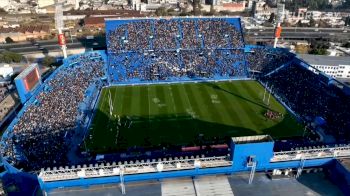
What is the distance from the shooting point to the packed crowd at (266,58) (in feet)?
206

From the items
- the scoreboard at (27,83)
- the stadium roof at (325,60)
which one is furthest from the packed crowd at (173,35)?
the scoreboard at (27,83)

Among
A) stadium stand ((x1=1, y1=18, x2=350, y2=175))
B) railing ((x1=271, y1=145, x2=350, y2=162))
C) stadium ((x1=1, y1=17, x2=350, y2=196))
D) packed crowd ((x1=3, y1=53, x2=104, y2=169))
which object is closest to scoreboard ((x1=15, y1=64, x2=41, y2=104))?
stadium ((x1=1, y1=17, x2=350, y2=196))

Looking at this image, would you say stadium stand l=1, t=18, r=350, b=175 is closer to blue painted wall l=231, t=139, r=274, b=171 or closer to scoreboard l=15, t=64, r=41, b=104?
scoreboard l=15, t=64, r=41, b=104

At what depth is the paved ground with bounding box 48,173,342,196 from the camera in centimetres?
1731

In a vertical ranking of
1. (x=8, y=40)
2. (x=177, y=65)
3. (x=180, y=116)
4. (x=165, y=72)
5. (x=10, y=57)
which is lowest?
(x=180, y=116)

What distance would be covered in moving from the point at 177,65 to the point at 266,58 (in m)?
20.4

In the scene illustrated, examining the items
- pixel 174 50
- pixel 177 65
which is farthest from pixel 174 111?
pixel 174 50

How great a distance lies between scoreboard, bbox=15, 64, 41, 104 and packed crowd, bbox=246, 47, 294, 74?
143ft

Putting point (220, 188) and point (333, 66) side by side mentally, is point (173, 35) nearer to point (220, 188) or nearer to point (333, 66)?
point (333, 66)

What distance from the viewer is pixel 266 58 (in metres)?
64.9

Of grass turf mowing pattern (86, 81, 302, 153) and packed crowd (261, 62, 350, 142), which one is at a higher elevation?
packed crowd (261, 62, 350, 142)

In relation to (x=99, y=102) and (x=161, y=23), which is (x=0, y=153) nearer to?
(x=99, y=102)

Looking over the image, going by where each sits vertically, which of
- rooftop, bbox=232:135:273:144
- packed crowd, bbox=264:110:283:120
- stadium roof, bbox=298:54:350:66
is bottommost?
packed crowd, bbox=264:110:283:120

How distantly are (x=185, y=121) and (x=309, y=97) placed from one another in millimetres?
22030
